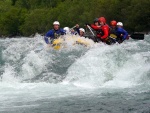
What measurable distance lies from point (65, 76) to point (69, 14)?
200 feet

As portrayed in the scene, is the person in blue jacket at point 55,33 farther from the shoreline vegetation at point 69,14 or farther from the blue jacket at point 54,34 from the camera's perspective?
the shoreline vegetation at point 69,14

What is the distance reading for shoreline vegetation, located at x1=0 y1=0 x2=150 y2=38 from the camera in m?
57.0

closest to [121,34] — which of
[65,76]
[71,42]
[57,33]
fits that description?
[71,42]

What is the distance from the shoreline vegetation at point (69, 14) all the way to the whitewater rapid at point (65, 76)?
3933cm

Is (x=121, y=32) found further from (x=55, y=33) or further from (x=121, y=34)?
(x=55, y=33)

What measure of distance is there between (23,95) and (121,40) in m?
9.13

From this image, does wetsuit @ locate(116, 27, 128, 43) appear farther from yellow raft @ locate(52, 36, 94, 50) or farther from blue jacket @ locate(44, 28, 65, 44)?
blue jacket @ locate(44, 28, 65, 44)

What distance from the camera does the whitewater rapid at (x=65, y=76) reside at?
11922 mm

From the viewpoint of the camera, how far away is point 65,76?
14.7 meters

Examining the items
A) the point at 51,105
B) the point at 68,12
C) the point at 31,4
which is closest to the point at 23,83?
the point at 51,105

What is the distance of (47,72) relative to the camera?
15.5m

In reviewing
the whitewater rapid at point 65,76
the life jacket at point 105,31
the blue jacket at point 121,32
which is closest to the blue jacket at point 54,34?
the whitewater rapid at point 65,76

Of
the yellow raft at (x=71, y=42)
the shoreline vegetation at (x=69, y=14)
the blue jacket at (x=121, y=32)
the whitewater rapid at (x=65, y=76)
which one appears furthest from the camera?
the shoreline vegetation at (x=69, y=14)

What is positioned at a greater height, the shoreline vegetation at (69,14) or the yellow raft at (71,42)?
the shoreline vegetation at (69,14)
